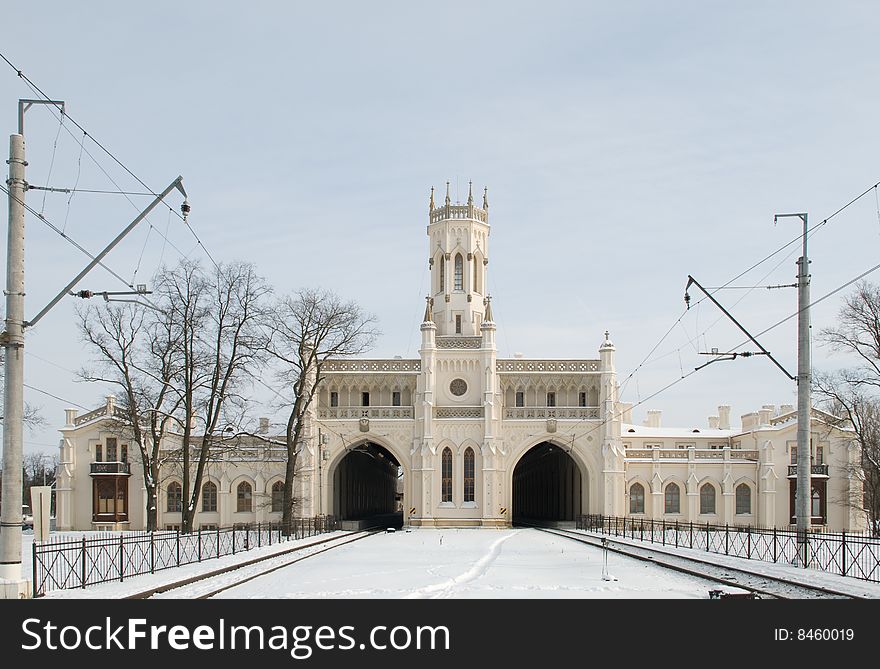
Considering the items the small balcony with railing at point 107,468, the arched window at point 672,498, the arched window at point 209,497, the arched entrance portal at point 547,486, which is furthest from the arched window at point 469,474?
the small balcony with railing at point 107,468

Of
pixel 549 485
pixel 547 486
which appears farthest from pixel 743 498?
pixel 547 486

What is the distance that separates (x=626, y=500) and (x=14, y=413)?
178 feet

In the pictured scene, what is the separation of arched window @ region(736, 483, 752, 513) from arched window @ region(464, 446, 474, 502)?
17388 mm

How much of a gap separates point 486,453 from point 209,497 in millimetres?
17935

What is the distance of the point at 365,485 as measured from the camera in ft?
290

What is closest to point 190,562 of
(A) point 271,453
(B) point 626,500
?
(A) point 271,453

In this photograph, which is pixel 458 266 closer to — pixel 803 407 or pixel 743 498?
pixel 743 498

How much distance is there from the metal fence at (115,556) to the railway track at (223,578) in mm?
1478

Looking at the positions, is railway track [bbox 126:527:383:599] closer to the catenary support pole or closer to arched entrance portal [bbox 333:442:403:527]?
the catenary support pole

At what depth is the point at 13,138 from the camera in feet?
70.4

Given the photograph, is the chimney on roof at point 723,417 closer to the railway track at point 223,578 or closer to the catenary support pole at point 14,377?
the railway track at point 223,578

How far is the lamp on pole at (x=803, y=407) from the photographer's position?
2902cm
